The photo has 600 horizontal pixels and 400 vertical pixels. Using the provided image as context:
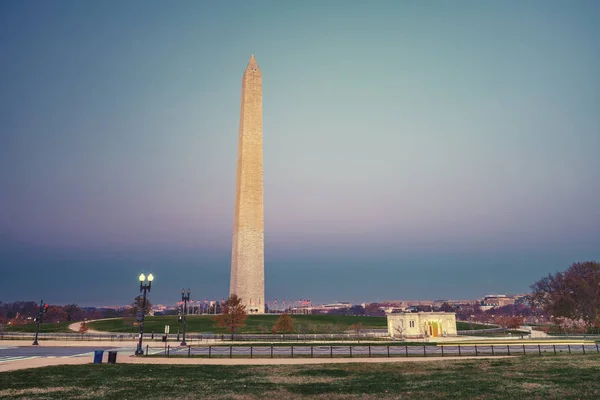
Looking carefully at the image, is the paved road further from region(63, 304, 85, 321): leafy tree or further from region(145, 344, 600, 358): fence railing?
region(63, 304, 85, 321): leafy tree

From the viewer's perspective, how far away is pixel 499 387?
17.3 meters

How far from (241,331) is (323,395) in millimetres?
56379

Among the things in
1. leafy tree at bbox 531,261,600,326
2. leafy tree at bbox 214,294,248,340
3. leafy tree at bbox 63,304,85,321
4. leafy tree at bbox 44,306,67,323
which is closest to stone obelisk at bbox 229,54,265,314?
leafy tree at bbox 214,294,248,340

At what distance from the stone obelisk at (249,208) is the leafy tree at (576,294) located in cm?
5943

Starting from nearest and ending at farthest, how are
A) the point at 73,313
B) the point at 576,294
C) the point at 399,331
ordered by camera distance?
the point at 399,331 < the point at 576,294 < the point at 73,313

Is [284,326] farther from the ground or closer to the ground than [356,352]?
farther from the ground

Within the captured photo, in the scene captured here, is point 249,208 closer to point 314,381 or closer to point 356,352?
point 356,352

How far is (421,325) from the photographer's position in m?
60.9

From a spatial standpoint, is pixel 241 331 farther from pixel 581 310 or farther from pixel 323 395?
pixel 581 310

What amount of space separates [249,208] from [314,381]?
67.7 metres

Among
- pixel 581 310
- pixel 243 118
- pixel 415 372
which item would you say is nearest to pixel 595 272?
pixel 581 310

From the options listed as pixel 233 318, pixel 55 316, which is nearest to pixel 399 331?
pixel 233 318

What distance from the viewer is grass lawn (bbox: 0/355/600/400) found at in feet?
52.0

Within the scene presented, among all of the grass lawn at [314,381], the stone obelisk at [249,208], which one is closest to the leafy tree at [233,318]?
the stone obelisk at [249,208]
